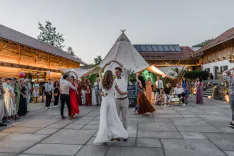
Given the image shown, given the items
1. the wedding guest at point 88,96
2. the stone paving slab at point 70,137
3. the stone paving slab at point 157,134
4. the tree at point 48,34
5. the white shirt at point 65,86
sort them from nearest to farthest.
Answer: the stone paving slab at point 70,137 < the stone paving slab at point 157,134 < the white shirt at point 65,86 < the wedding guest at point 88,96 < the tree at point 48,34

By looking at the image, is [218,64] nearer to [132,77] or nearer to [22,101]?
[132,77]

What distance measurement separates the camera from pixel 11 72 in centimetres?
1308

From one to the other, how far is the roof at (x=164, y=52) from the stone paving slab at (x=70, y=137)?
21880mm

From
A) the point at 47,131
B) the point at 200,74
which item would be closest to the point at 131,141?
the point at 47,131

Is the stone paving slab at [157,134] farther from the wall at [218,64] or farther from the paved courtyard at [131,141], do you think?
the wall at [218,64]

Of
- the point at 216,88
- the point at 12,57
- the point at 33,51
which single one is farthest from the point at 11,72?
the point at 216,88

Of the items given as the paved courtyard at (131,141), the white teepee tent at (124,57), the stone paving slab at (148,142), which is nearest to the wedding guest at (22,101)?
the paved courtyard at (131,141)

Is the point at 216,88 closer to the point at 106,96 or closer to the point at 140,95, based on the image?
the point at 140,95

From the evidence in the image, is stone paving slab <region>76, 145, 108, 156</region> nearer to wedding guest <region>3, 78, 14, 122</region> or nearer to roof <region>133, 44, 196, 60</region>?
wedding guest <region>3, 78, 14, 122</region>

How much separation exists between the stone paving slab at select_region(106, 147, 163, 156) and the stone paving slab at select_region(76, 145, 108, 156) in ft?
0.40

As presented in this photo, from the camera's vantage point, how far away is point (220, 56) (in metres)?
18.4

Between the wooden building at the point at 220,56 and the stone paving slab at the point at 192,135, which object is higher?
the wooden building at the point at 220,56

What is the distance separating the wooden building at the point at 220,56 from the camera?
16.1 m

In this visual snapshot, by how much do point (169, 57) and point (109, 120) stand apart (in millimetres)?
23503
